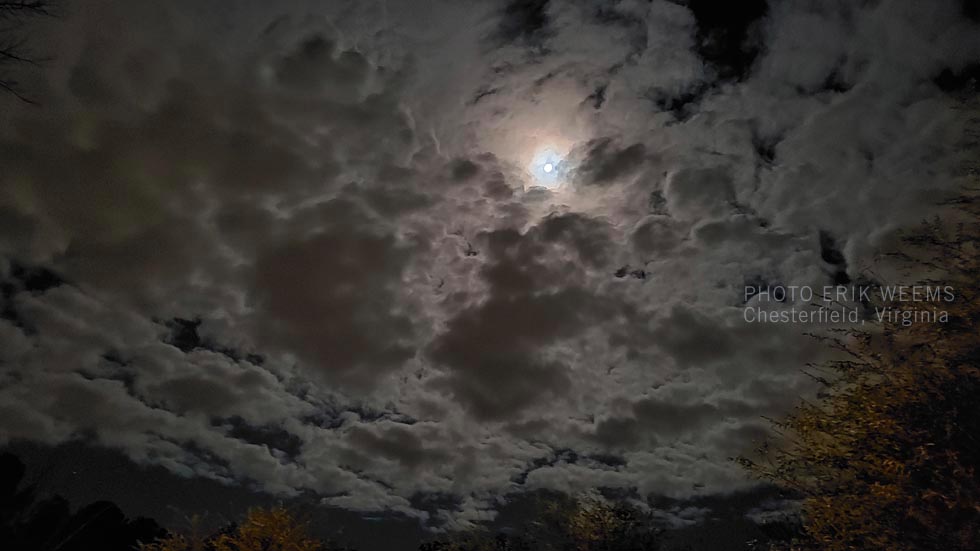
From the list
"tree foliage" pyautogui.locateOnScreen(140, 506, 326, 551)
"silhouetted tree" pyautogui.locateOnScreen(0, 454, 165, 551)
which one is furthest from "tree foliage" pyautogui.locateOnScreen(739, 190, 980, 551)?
"silhouetted tree" pyautogui.locateOnScreen(0, 454, 165, 551)

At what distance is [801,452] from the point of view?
13.5m

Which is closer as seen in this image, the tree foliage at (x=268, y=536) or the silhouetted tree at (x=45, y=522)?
the tree foliage at (x=268, y=536)

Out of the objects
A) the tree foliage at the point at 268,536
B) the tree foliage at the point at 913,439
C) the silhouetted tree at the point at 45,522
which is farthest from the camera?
the silhouetted tree at the point at 45,522

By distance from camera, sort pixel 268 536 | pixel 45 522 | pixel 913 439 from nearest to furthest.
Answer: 1. pixel 913 439
2. pixel 268 536
3. pixel 45 522

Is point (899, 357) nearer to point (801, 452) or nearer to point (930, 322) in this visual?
point (930, 322)

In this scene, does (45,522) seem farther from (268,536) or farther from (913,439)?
(913,439)

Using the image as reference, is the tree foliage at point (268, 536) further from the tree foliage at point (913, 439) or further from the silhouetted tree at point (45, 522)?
the tree foliage at point (913, 439)

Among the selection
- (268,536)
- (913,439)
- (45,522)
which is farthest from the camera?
(45,522)

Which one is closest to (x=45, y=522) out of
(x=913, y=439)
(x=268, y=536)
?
(x=268, y=536)

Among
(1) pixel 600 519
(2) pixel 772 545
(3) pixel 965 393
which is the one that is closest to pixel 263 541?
(1) pixel 600 519

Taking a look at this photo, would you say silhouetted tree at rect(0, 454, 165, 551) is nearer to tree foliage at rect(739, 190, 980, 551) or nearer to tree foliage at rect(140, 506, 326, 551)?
tree foliage at rect(140, 506, 326, 551)

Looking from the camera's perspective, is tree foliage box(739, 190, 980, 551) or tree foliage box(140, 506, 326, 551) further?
tree foliage box(140, 506, 326, 551)

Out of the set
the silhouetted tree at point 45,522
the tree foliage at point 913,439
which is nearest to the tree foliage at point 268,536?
the silhouetted tree at point 45,522

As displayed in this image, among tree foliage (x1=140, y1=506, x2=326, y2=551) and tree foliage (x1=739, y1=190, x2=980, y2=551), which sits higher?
tree foliage (x1=739, y1=190, x2=980, y2=551)
